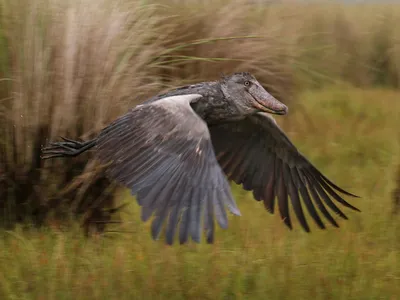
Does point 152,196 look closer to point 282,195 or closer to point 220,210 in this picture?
point 220,210

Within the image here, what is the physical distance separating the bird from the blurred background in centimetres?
23

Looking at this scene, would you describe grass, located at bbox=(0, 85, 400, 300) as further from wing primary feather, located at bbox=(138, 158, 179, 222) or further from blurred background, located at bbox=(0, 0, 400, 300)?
wing primary feather, located at bbox=(138, 158, 179, 222)

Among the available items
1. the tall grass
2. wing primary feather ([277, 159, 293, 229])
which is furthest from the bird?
the tall grass

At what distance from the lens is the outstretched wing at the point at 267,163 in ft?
15.1

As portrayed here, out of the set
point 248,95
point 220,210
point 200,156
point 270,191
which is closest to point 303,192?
point 270,191

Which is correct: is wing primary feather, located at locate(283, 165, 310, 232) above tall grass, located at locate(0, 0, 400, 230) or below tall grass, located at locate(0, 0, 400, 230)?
below

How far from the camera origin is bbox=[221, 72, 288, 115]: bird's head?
4.31 meters

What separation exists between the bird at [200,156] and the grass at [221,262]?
227mm

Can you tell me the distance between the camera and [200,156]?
3.73 m

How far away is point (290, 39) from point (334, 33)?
3301mm

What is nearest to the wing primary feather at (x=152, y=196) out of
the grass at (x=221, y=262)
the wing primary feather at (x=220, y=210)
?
the wing primary feather at (x=220, y=210)

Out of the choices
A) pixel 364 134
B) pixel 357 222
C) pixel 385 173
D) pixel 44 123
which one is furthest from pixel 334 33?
pixel 44 123

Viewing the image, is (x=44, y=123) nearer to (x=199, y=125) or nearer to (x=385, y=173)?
(x=199, y=125)

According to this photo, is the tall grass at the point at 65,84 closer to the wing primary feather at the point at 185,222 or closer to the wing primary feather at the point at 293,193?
the wing primary feather at the point at 293,193
